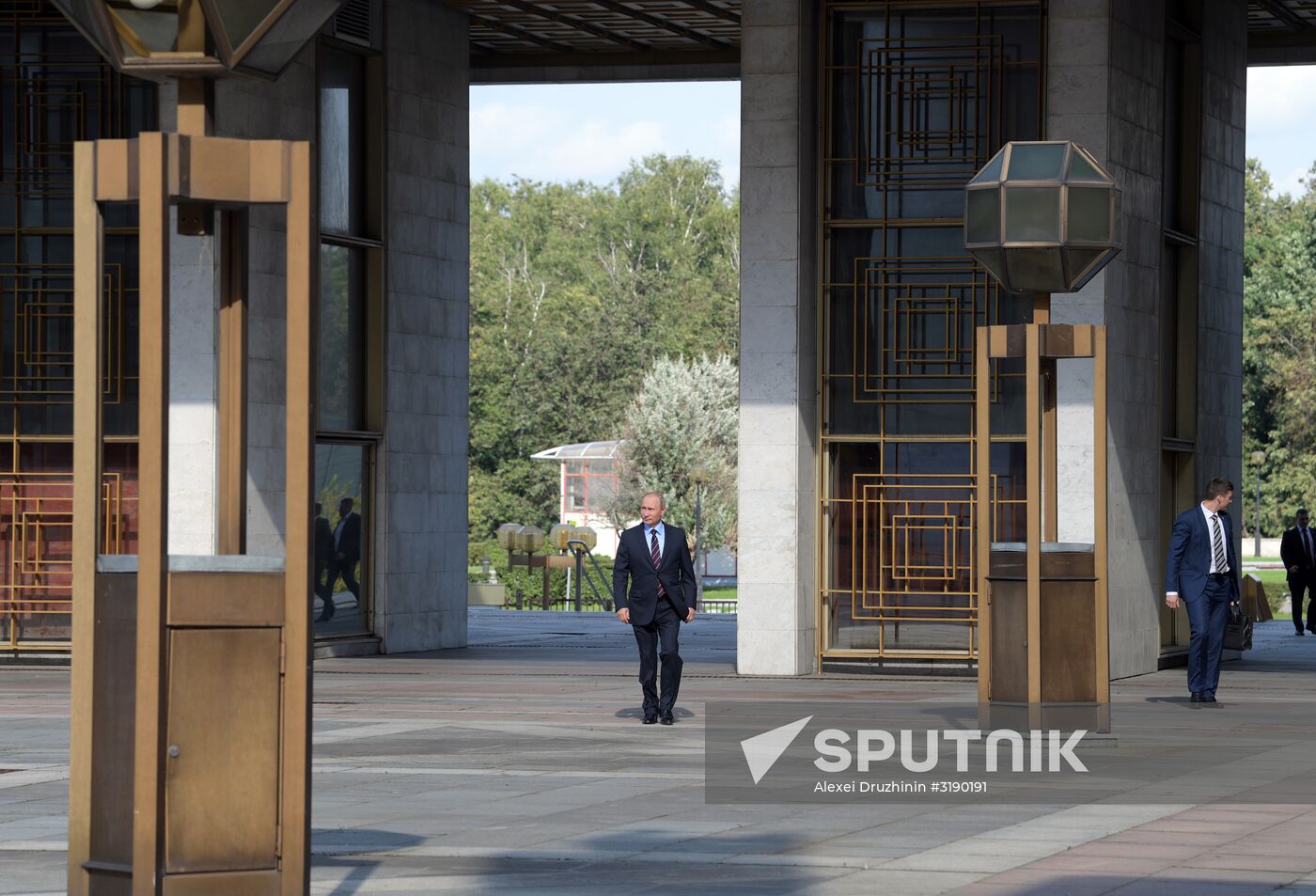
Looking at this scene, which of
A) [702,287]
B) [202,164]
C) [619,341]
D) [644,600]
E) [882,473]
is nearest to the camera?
[202,164]

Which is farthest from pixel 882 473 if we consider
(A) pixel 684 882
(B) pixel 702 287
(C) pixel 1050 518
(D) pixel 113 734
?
(B) pixel 702 287

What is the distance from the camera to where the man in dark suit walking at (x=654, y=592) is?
1522 cm

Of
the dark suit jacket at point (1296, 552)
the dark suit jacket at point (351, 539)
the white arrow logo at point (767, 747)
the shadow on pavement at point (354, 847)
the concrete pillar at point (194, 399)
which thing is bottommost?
the white arrow logo at point (767, 747)

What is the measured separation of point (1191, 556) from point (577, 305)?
82.3m

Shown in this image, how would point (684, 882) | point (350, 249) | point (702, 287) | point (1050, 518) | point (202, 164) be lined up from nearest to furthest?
point (202, 164), point (684, 882), point (1050, 518), point (350, 249), point (702, 287)

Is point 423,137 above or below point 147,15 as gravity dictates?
above

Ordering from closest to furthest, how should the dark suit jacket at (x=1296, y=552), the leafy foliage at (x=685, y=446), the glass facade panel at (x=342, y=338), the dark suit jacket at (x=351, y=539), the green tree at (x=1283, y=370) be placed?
the glass facade panel at (x=342, y=338) → the dark suit jacket at (x=351, y=539) → the dark suit jacket at (x=1296, y=552) → the leafy foliage at (x=685, y=446) → the green tree at (x=1283, y=370)

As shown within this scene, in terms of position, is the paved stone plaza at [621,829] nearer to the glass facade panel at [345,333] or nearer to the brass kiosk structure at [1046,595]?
the brass kiosk structure at [1046,595]

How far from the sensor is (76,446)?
23.0ft

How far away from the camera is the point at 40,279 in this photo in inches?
837

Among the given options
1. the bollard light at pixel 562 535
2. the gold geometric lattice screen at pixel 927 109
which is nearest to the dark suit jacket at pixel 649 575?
the gold geometric lattice screen at pixel 927 109

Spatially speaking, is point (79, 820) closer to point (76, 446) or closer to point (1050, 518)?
point (76, 446)

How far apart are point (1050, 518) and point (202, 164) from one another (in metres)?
7.85

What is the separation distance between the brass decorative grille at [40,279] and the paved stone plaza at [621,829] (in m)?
5.04
